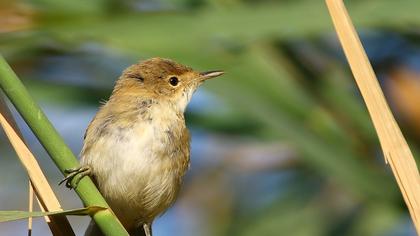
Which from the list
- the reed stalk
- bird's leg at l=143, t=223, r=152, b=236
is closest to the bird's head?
bird's leg at l=143, t=223, r=152, b=236

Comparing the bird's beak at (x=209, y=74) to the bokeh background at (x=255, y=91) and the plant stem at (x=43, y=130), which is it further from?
the plant stem at (x=43, y=130)

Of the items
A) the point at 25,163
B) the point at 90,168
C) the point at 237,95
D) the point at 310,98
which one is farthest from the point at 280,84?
the point at 25,163

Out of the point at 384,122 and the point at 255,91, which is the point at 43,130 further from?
the point at 255,91

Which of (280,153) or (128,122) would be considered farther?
(280,153)

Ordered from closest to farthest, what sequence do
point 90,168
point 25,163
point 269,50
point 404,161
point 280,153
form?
point 404,161
point 25,163
point 90,168
point 269,50
point 280,153

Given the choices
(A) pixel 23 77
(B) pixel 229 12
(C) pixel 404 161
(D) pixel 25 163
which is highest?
(A) pixel 23 77

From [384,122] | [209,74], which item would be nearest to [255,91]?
[209,74]

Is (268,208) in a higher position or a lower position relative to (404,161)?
higher

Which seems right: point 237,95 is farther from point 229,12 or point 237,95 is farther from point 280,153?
point 280,153
